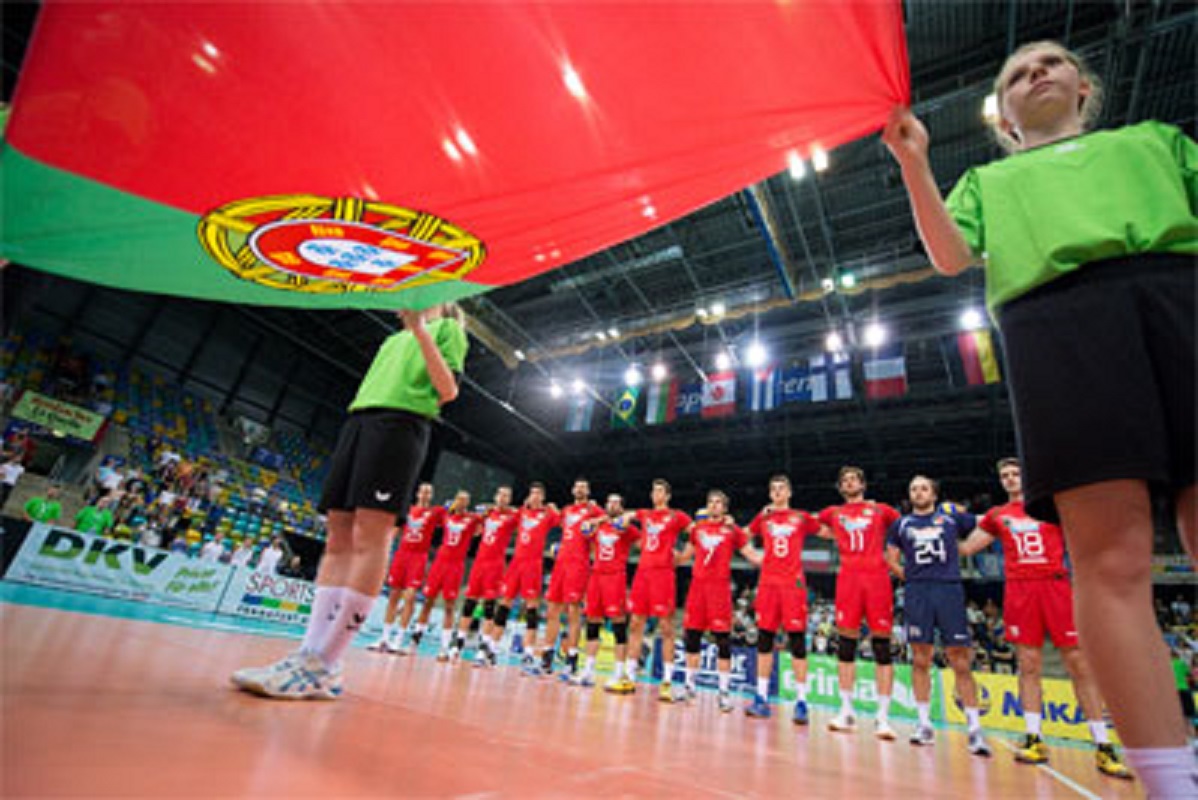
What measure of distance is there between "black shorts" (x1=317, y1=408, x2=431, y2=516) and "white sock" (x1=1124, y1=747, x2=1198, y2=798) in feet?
5.98

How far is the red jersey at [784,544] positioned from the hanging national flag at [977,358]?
5.68 metres

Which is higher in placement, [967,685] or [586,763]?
[967,685]

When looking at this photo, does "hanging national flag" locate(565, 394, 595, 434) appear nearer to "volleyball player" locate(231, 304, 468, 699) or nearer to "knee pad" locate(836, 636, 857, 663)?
"knee pad" locate(836, 636, 857, 663)

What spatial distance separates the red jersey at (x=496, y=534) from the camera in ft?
22.5

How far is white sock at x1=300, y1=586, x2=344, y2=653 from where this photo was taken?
6.14 feet

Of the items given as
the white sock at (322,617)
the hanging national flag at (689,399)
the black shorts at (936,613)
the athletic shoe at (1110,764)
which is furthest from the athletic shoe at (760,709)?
the hanging national flag at (689,399)

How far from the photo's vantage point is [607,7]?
1.12m

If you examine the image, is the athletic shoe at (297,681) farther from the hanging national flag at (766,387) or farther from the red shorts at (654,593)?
the hanging national flag at (766,387)

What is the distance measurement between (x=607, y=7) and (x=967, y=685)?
16.0 feet

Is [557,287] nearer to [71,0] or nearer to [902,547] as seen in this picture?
[902,547]

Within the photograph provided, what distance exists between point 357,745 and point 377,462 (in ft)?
3.15

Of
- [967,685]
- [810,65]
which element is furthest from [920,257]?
[810,65]

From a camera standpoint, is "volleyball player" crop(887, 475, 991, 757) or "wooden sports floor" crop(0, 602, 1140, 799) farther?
"volleyball player" crop(887, 475, 991, 757)

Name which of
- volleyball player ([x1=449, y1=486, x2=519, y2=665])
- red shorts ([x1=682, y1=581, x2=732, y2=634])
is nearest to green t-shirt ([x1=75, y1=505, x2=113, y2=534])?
volleyball player ([x1=449, y1=486, x2=519, y2=665])
